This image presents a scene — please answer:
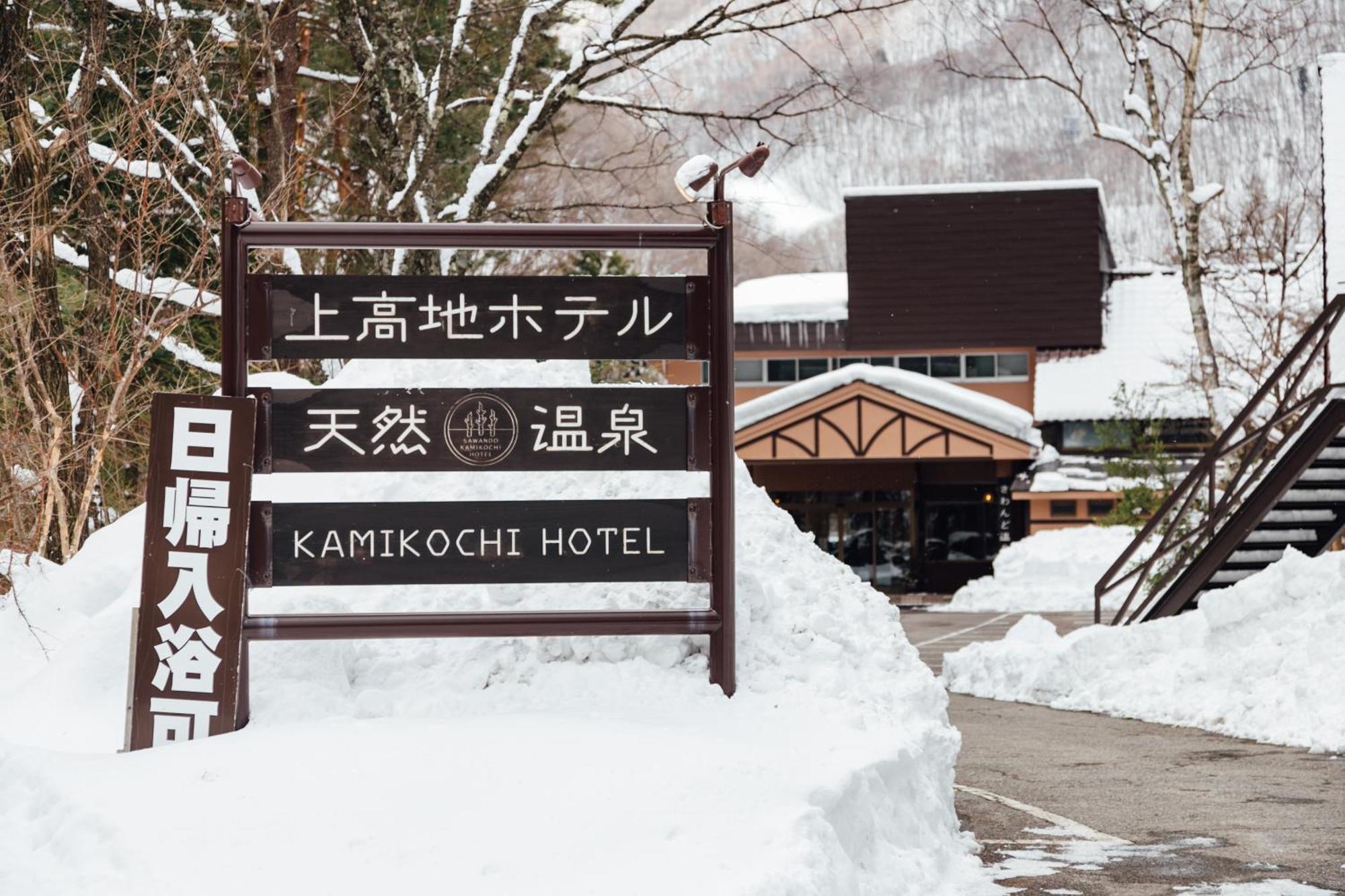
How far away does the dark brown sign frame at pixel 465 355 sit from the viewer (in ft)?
19.2

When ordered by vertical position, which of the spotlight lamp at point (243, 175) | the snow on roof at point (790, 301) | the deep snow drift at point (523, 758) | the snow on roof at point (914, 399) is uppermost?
the snow on roof at point (790, 301)

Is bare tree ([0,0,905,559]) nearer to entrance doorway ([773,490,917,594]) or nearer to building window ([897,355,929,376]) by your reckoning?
entrance doorway ([773,490,917,594])

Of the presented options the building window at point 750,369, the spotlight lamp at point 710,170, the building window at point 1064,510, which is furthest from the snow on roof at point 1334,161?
the building window at point 750,369

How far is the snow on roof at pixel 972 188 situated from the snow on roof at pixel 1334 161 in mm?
18985

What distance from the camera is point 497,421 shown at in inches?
239

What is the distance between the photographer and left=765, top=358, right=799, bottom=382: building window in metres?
35.7

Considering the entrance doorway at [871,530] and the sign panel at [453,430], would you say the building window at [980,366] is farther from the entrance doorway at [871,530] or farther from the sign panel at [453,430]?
the sign panel at [453,430]

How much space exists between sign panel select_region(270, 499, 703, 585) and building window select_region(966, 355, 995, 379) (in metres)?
29.9

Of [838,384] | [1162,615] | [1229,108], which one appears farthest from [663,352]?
[838,384]

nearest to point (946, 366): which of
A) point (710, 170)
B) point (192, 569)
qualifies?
point (710, 170)

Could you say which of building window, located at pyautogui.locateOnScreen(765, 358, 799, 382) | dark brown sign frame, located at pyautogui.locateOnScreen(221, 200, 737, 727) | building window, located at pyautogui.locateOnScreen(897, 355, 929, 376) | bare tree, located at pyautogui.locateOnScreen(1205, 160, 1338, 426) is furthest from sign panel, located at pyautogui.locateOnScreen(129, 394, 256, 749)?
building window, located at pyautogui.locateOnScreen(897, 355, 929, 376)

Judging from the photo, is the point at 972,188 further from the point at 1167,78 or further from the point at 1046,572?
the point at 1167,78

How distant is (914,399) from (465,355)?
81.4 ft

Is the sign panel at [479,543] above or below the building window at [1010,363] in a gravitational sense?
below
